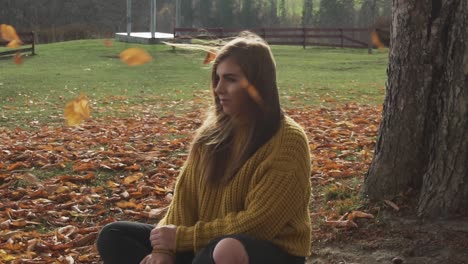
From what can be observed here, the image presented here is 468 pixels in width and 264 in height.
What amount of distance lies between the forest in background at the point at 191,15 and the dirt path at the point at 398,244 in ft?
130

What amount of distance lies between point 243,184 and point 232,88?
1.36ft

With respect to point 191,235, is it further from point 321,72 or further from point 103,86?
point 321,72

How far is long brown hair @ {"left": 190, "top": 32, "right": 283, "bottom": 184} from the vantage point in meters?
2.92

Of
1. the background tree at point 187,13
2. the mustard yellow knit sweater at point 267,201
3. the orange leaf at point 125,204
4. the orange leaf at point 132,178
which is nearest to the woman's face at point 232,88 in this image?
the mustard yellow knit sweater at point 267,201

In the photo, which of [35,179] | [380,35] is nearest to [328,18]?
[380,35]

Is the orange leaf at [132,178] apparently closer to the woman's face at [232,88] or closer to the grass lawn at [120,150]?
the grass lawn at [120,150]

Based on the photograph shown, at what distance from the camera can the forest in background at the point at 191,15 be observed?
45.4 m

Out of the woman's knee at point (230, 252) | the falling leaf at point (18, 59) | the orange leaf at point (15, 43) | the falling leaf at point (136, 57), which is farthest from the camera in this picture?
the orange leaf at point (15, 43)

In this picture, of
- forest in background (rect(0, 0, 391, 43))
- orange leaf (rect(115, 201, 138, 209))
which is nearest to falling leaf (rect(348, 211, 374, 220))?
orange leaf (rect(115, 201, 138, 209))

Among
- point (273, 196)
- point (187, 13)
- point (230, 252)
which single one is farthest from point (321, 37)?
point (230, 252)

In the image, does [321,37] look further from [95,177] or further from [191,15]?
[95,177]

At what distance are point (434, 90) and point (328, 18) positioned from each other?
1702 inches

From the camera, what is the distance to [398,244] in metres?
3.57

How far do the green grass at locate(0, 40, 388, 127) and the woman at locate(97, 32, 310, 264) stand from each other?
2.29 meters
